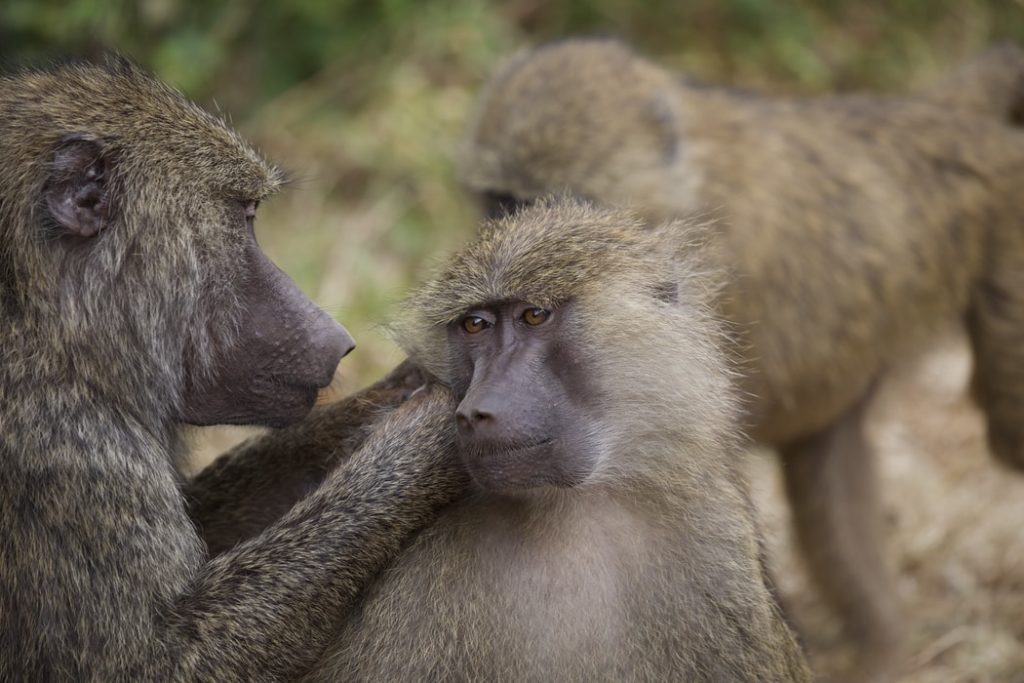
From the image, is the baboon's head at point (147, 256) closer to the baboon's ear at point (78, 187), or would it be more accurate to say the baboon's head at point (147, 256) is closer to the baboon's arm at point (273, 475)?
the baboon's ear at point (78, 187)

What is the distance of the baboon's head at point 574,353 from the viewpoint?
257cm

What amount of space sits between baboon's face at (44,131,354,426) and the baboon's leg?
2486 mm

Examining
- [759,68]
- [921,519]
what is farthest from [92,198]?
[759,68]

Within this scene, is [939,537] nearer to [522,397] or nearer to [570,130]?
[570,130]

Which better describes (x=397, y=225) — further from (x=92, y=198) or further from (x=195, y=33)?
(x=92, y=198)

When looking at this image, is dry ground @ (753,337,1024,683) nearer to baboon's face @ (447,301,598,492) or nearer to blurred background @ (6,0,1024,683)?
blurred background @ (6,0,1024,683)

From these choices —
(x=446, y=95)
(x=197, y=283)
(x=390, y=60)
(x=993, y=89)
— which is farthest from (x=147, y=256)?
(x=390, y=60)

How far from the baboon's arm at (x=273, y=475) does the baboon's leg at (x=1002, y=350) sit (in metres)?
2.35

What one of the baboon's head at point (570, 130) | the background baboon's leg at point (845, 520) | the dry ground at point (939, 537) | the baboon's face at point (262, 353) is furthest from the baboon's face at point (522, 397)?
the background baboon's leg at point (845, 520)

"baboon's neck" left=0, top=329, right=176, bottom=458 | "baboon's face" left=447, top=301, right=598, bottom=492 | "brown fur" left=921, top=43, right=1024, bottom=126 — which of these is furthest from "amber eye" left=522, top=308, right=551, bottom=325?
"brown fur" left=921, top=43, right=1024, bottom=126

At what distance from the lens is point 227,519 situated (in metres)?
3.11

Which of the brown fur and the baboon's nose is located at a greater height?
the baboon's nose

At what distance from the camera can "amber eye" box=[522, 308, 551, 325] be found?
8.74ft

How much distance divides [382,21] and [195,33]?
93 centimetres
